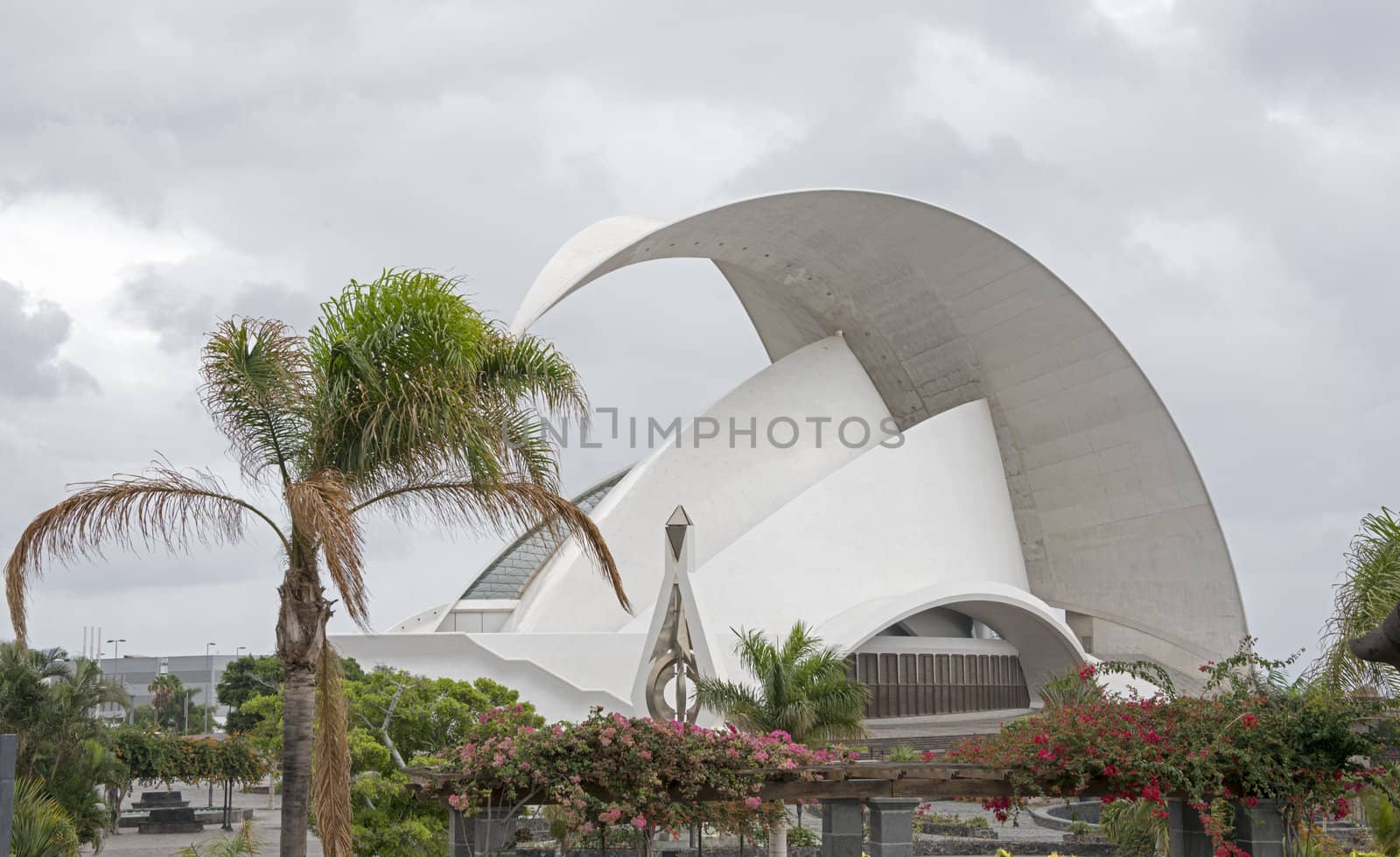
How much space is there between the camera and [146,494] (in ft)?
24.6

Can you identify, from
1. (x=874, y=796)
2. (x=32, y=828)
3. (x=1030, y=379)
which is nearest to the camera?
(x=874, y=796)

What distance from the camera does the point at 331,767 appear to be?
25.5ft

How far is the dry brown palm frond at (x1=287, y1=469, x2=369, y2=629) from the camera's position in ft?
21.9

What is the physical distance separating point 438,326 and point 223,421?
1521 mm

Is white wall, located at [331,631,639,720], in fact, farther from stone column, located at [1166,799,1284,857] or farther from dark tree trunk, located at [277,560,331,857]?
dark tree trunk, located at [277,560,331,857]

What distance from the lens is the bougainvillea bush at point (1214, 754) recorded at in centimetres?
803

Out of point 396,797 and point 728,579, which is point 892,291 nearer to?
point 728,579

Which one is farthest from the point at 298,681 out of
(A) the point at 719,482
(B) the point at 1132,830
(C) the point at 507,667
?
(A) the point at 719,482

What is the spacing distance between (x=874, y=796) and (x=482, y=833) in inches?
99.5

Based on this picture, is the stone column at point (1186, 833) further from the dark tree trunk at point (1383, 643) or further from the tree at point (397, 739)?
the tree at point (397, 739)

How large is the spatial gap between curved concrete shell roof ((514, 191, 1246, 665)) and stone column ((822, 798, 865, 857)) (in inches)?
702

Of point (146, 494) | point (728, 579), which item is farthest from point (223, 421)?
point (728, 579)

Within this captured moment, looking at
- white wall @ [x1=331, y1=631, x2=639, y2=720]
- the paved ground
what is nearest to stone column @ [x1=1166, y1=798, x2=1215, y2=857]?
the paved ground

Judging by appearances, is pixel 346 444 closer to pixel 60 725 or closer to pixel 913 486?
pixel 60 725
